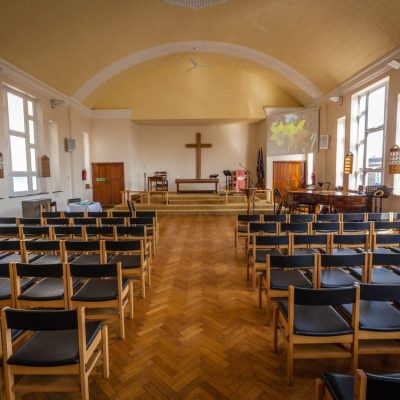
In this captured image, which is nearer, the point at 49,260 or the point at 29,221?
the point at 49,260

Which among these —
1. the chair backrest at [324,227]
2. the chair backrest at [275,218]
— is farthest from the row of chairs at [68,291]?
the chair backrest at [275,218]

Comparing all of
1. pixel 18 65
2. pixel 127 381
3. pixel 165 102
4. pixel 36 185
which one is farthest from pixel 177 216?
pixel 127 381

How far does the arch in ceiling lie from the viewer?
28.6ft

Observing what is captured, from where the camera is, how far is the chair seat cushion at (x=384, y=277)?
2.59m

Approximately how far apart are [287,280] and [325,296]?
3.09ft

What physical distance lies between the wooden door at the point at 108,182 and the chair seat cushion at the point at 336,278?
32.1 feet

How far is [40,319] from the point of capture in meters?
1.48

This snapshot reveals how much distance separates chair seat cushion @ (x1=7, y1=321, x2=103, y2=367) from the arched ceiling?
5.67m

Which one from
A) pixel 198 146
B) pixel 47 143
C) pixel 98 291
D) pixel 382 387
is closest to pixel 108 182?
pixel 47 143

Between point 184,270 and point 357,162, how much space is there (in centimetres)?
610

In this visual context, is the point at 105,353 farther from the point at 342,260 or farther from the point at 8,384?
the point at 342,260

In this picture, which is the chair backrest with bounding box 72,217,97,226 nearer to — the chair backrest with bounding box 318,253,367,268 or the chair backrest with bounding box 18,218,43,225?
the chair backrest with bounding box 18,218,43,225

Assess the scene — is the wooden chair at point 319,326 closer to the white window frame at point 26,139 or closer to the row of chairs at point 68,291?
the row of chairs at point 68,291

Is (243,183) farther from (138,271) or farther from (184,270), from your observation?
(138,271)
